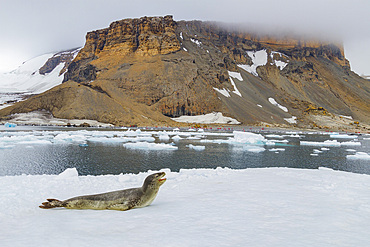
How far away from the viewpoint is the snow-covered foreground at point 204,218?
4.42 meters

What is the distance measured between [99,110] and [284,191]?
7891 cm

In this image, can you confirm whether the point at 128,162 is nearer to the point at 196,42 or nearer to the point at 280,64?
the point at 196,42

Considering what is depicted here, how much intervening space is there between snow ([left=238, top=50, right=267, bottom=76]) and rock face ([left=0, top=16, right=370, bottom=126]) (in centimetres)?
59

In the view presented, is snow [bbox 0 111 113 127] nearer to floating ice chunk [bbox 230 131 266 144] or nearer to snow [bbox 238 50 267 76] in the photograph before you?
floating ice chunk [bbox 230 131 266 144]

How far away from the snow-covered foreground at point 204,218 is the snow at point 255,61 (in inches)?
5739

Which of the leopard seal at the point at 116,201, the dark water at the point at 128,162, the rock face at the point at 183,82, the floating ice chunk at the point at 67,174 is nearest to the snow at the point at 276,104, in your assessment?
the rock face at the point at 183,82

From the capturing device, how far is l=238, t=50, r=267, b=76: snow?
492ft

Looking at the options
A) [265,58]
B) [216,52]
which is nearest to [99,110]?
[216,52]

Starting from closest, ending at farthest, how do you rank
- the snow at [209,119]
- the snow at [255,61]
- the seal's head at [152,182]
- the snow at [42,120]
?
1. the seal's head at [152,182]
2. the snow at [42,120]
3. the snow at [209,119]
4. the snow at [255,61]

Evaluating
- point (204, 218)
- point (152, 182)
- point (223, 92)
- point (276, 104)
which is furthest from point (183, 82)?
point (204, 218)

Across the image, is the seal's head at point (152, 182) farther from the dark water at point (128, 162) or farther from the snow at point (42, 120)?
the snow at point (42, 120)

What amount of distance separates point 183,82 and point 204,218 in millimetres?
95371

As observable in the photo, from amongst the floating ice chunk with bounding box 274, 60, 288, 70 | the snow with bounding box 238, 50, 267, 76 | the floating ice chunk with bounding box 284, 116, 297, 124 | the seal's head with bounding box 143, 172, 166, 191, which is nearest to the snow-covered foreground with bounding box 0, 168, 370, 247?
the seal's head with bounding box 143, 172, 166, 191

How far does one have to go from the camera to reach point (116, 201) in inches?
263
